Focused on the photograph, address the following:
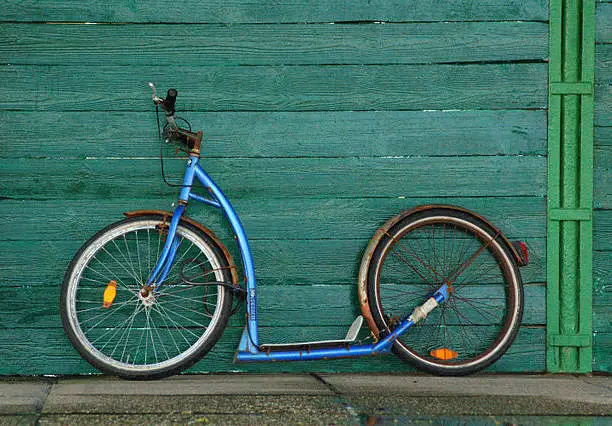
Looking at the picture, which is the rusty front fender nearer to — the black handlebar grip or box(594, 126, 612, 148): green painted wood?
the black handlebar grip

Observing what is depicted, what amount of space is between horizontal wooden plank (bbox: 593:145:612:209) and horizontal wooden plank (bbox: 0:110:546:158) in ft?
0.87

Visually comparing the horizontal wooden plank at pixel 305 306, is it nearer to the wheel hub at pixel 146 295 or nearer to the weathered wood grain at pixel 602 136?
the wheel hub at pixel 146 295

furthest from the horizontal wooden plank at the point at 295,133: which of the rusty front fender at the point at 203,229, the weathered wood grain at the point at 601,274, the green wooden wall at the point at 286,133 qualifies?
the weathered wood grain at the point at 601,274

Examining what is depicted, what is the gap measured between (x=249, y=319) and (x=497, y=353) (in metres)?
1.14

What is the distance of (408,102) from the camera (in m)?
3.32

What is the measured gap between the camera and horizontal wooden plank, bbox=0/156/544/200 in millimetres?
3240

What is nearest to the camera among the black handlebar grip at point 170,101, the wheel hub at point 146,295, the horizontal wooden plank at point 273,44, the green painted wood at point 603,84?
the black handlebar grip at point 170,101

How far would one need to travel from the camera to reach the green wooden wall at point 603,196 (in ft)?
10.9

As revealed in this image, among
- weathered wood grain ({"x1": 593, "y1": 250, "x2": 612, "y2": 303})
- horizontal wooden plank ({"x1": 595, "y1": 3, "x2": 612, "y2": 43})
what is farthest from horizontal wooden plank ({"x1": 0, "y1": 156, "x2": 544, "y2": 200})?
horizontal wooden plank ({"x1": 595, "y1": 3, "x2": 612, "y2": 43})

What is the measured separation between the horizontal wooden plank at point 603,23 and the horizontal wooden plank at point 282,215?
812 millimetres

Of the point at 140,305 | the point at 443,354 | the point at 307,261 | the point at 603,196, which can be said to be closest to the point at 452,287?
the point at 443,354

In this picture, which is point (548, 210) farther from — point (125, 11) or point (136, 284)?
point (125, 11)

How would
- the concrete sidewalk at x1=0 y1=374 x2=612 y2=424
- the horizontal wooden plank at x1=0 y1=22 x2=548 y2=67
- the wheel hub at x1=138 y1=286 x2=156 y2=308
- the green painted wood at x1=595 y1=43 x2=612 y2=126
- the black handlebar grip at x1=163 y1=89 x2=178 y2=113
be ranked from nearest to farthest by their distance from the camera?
the concrete sidewalk at x1=0 y1=374 x2=612 y2=424 < the black handlebar grip at x1=163 y1=89 x2=178 y2=113 < the wheel hub at x1=138 y1=286 x2=156 y2=308 < the horizontal wooden plank at x1=0 y1=22 x2=548 y2=67 < the green painted wood at x1=595 y1=43 x2=612 y2=126

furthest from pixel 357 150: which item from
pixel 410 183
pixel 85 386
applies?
pixel 85 386
